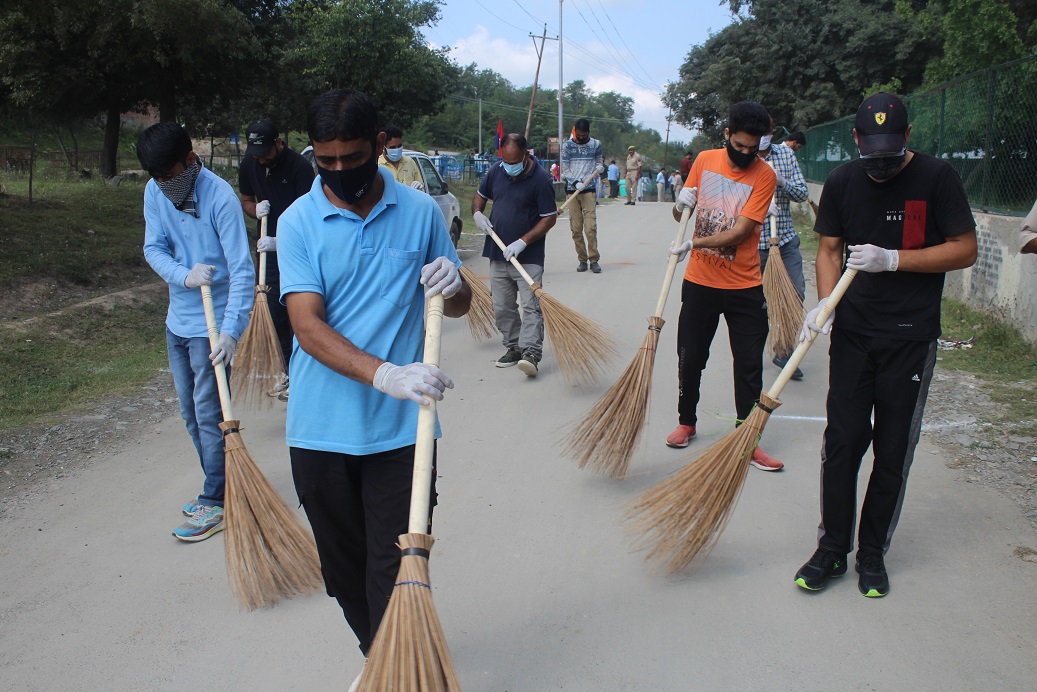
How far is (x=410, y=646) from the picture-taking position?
80.3 inches

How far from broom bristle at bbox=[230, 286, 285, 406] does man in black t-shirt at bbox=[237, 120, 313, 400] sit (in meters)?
0.13

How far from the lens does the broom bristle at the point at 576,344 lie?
6.15 meters

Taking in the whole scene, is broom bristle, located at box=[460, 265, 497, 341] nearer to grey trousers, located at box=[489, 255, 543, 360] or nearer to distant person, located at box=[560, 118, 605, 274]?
grey trousers, located at box=[489, 255, 543, 360]

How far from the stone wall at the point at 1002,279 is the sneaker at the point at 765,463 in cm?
329

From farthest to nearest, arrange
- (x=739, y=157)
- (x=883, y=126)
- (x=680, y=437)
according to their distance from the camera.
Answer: (x=680, y=437) < (x=739, y=157) < (x=883, y=126)

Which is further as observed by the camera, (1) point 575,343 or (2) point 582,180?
(2) point 582,180

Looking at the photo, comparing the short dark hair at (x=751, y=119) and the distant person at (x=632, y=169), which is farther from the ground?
the distant person at (x=632, y=169)

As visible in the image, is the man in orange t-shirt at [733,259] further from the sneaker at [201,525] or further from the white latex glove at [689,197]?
the sneaker at [201,525]

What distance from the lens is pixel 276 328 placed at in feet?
18.4

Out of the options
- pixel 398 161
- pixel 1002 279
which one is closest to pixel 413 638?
pixel 1002 279

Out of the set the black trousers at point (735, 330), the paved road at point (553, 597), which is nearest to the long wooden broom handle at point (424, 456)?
the paved road at point (553, 597)

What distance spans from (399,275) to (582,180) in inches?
363

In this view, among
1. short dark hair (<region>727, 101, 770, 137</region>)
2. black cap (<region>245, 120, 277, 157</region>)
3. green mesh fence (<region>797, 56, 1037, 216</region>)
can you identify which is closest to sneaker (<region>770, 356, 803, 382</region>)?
green mesh fence (<region>797, 56, 1037, 216</region>)

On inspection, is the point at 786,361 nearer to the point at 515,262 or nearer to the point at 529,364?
the point at 529,364
